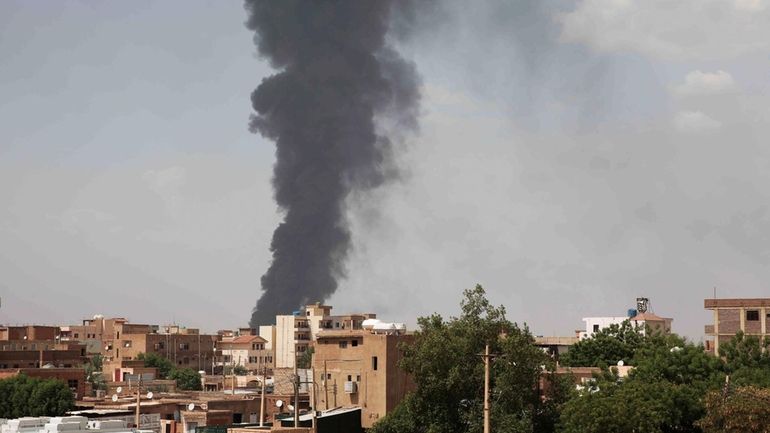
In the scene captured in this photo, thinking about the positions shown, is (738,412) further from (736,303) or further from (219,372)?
(219,372)

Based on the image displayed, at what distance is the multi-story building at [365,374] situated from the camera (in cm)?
6297

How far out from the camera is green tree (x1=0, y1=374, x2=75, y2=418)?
243ft

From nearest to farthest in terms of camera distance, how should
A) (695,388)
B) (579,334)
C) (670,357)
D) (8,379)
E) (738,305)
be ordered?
(695,388) → (670,357) → (8,379) → (738,305) → (579,334)

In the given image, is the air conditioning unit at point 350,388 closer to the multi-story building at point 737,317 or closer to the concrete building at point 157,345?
the multi-story building at point 737,317

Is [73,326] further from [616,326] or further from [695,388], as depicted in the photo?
[695,388]

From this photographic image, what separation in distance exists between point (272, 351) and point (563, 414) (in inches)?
4577

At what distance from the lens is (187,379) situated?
117 meters

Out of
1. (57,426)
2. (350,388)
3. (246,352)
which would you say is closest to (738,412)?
(350,388)

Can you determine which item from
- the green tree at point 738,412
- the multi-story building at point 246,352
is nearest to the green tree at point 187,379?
the multi-story building at point 246,352

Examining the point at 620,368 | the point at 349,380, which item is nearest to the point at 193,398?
the point at 349,380

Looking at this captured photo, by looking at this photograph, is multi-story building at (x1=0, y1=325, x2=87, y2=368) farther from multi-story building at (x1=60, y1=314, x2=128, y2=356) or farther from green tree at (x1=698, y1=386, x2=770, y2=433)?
green tree at (x1=698, y1=386, x2=770, y2=433)

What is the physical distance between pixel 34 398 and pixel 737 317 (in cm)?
5063

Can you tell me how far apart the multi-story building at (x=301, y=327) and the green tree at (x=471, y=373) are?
4240 inches

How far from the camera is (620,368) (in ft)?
226
